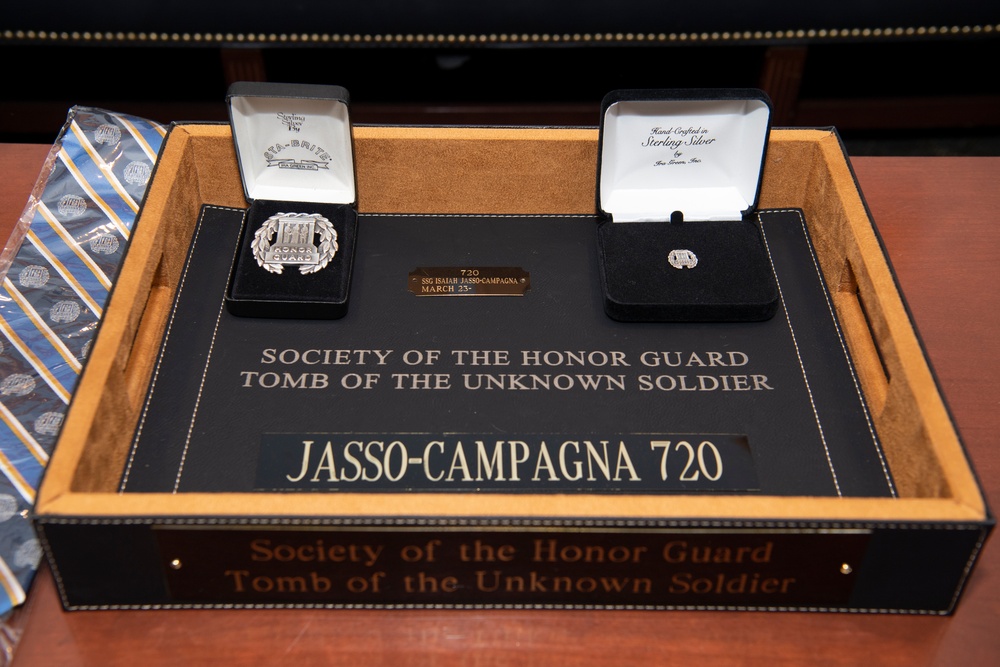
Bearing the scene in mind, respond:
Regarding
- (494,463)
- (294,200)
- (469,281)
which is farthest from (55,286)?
(494,463)

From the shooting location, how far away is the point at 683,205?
130cm

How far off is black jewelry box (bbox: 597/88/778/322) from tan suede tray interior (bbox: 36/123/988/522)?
50 mm

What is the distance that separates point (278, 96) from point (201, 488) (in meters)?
0.48

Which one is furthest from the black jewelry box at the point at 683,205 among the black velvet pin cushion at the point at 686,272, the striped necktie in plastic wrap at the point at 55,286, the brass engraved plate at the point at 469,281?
the striped necktie in plastic wrap at the point at 55,286

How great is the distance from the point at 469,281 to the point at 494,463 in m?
0.29

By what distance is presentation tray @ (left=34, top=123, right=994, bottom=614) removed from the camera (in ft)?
2.85

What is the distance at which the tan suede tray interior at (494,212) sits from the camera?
2.84 ft

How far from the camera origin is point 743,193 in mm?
1298

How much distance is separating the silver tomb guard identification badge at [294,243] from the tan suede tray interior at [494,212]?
0.10 m

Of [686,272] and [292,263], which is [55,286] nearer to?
[292,263]

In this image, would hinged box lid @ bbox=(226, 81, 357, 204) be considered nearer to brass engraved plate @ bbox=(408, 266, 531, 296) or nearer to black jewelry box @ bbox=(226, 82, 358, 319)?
black jewelry box @ bbox=(226, 82, 358, 319)

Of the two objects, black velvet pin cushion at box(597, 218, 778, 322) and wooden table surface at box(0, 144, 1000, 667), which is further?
black velvet pin cushion at box(597, 218, 778, 322)

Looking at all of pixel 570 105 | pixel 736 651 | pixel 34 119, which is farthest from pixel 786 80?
pixel 34 119

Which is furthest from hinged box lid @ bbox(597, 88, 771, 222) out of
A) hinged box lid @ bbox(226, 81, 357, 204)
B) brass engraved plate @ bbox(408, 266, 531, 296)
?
hinged box lid @ bbox(226, 81, 357, 204)
